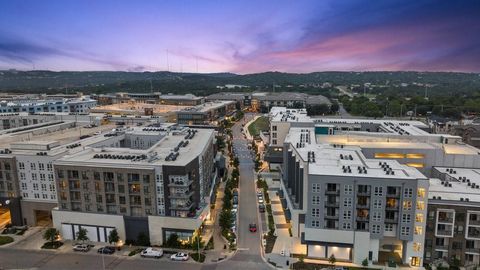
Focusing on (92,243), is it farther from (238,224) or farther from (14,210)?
(238,224)

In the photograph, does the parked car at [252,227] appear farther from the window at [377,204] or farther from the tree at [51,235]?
the tree at [51,235]

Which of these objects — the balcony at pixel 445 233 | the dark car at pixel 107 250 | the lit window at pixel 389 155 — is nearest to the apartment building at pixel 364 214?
the balcony at pixel 445 233

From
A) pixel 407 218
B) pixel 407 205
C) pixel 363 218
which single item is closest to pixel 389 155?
pixel 407 205

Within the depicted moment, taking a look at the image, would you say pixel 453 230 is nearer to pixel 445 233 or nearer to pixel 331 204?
pixel 445 233

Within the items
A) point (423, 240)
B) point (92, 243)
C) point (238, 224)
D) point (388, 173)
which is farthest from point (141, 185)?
point (423, 240)

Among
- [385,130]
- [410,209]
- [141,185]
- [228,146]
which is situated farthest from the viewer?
[228,146]

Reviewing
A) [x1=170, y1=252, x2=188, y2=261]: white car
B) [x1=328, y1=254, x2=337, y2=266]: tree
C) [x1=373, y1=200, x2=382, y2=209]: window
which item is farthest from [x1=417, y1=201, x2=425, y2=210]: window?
[x1=170, y1=252, x2=188, y2=261]: white car

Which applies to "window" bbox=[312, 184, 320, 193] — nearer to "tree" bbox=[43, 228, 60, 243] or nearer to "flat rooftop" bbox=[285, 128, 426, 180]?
"flat rooftop" bbox=[285, 128, 426, 180]
